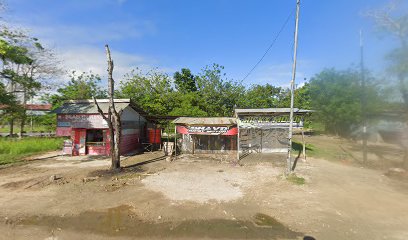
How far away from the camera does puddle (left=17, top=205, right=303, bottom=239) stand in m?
7.32

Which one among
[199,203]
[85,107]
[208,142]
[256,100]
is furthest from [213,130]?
[256,100]

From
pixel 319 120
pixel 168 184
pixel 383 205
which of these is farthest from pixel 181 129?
pixel 319 120

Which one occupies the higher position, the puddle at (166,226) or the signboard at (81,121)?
the signboard at (81,121)

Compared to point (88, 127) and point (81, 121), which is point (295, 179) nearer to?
point (88, 127)

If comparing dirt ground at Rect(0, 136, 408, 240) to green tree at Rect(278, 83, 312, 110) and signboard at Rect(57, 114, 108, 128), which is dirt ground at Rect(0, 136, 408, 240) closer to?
signboard at Rect(57, 114, 108, 128)

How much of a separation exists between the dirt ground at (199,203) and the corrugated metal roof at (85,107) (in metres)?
5.90

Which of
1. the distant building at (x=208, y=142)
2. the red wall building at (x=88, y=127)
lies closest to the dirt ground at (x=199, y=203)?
the red wall building at (x=88, y=127)

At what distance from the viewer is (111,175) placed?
14031 millimetres

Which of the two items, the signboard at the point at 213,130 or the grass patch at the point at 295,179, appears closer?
the grass patch at the point at 295,179

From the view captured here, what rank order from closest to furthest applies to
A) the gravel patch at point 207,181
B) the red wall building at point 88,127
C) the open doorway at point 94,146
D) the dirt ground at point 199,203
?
the dirt ground at point 199,203 < the gravel patch at point 207,181 < the red wall building at point 88,127 < the open doorway at point 94,146

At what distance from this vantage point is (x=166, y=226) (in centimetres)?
784

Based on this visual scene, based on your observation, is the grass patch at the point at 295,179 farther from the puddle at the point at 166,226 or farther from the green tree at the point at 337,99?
the green tree at the point at 337,99

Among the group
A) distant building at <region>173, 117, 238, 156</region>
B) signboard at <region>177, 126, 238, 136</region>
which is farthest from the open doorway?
signboard at <region>177, 126, 238, 136</region>

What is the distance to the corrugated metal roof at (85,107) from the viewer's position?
67.7 ft
